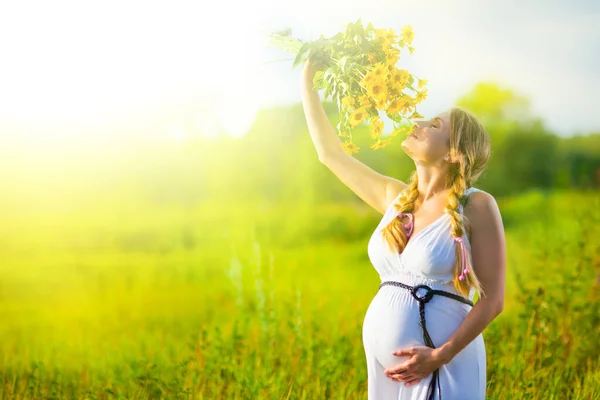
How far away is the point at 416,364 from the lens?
1.87 metres

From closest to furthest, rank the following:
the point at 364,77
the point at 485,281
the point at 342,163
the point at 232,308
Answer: the point at 485,281 → the point at 364,77 → the point at 342,163 → the point at 232,308

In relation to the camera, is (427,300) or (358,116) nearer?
(427,300)

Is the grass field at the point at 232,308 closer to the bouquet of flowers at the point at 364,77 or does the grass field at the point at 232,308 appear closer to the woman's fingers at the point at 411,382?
the woman's fingers at the point at 411,382

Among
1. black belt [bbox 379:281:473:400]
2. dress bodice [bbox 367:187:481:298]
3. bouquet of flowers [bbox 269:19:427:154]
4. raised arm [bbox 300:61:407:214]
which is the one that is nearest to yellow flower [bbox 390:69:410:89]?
bouquet of flowers [bbox 269:19:427:154]

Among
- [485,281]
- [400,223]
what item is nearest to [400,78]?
[400,223]

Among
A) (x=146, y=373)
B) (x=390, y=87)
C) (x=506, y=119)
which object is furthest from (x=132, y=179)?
(x=506, y=119)

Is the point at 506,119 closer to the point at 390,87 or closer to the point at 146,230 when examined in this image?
the point at 146,230

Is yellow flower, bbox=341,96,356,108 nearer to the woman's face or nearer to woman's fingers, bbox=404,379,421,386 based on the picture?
the woman's face

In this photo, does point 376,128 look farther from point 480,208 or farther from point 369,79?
point 480,208

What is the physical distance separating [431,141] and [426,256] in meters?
0.38

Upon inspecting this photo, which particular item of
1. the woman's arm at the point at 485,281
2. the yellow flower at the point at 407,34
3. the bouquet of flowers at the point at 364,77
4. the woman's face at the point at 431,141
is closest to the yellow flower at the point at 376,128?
the bouquet of flowers at the point at 364,77

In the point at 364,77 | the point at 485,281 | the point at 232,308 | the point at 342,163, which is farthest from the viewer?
the point at 232,308

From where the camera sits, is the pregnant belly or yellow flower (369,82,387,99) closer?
the pregnant belly

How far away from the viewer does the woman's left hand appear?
6.09 feet
